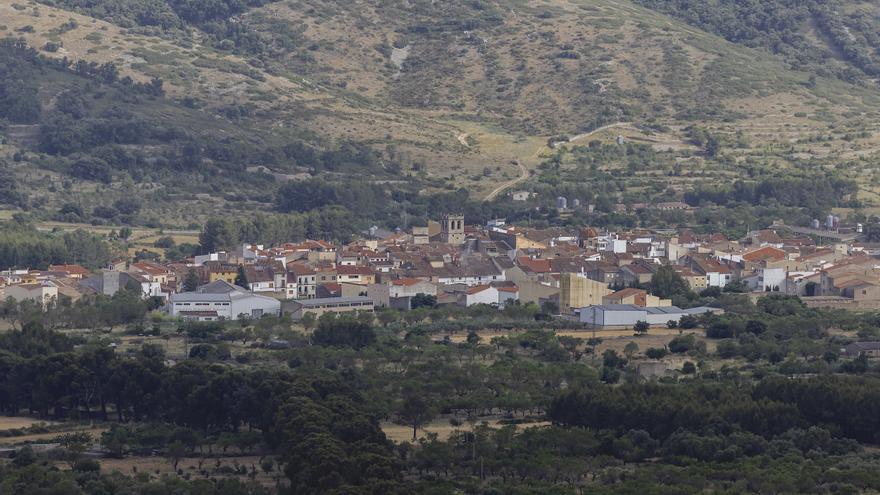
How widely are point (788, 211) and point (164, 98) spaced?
41.0 metres

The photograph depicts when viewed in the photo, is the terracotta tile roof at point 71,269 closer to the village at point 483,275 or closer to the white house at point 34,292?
the village at point 483,275

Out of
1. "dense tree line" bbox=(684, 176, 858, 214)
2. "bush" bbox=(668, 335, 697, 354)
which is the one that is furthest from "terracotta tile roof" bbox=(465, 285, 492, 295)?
"dense tree line" bbox=(684, 176, 858, 214)

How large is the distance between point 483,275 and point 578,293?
27.9 feet

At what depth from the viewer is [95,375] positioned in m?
62.1

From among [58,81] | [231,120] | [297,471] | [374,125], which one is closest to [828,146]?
[374,125]

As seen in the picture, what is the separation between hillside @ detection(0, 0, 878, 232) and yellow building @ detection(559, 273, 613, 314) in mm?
33448

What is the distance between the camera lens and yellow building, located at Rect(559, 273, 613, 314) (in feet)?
269

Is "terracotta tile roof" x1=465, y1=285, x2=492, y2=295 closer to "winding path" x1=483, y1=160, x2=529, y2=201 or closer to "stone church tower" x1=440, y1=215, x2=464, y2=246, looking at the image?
"stone church tower" x1=440, y1=215, x2=464, y2=246

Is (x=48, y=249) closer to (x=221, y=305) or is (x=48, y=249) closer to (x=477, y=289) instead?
(x=221, y=305)

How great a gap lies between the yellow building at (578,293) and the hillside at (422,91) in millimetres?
33448

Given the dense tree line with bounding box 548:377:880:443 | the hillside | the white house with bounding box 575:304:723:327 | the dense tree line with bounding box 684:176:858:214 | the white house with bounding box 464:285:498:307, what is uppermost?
the hillside

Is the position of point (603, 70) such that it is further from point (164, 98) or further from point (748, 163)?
point (164, 98)

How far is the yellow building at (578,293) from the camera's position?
8200cm

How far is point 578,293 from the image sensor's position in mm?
82125
